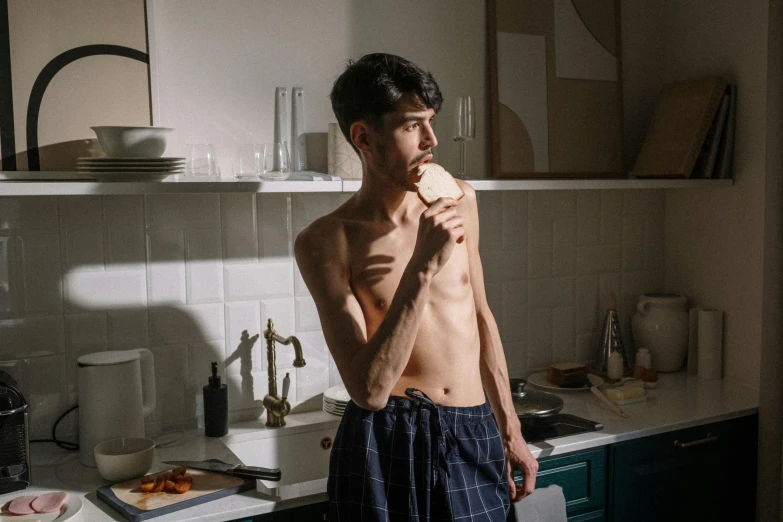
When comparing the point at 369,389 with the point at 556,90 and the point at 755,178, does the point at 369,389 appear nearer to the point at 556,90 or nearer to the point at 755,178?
the point at 556,90

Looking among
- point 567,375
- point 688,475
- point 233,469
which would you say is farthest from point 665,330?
point 233,469

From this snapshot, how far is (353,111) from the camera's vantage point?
5.84ft

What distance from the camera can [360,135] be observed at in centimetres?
179

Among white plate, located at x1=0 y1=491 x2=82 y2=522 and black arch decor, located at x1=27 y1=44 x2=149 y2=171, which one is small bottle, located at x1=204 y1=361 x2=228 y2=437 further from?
black arch decor, located at x1=27 y1=44 x2=149 y2=171

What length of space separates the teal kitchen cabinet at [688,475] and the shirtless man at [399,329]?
47 centimetres

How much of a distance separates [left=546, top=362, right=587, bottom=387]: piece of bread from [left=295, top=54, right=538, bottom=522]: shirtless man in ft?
2.39

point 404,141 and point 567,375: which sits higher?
point 404,141

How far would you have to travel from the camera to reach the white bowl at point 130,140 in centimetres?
186

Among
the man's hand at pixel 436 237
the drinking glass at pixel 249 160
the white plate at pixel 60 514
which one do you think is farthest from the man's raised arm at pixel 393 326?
the white plate at pixel 60 514

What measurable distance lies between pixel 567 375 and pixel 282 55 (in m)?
1.38

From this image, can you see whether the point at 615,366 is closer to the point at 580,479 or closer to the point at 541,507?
the point at 580,479

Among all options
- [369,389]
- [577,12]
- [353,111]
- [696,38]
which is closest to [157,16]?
[353,111]

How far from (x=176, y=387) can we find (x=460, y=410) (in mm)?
914

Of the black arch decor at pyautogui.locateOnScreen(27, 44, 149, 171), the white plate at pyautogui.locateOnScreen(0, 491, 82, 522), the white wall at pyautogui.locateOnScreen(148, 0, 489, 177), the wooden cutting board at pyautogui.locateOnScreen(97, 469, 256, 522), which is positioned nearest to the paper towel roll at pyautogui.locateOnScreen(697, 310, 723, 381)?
the white wall at pyautogui.locateOnScreen(148, 0, 489, 177)
